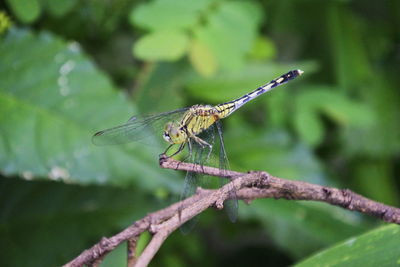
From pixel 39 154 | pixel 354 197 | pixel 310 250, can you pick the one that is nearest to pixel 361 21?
pixel 310 250

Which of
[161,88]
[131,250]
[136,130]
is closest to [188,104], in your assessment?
[161,88]

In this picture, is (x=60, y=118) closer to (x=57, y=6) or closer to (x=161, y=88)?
(x=57, y=6)

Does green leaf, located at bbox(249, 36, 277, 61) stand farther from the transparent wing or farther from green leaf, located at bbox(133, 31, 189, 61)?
the transparent wing

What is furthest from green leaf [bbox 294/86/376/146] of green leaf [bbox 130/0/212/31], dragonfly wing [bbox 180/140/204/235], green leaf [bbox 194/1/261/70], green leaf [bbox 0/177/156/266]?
dragonfly wing [bbox 180/140/204/235]

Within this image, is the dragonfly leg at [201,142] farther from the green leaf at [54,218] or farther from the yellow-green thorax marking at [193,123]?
the green leaf at [54,218]

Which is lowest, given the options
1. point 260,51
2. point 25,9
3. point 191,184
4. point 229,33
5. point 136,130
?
point 191,184

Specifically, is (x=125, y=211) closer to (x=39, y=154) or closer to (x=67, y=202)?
(x=67, y=202)

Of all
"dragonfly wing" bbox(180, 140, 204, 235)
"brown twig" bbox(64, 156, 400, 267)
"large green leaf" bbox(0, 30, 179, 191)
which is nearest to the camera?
"brown twig" bbox(64, 156, 400, 267)
